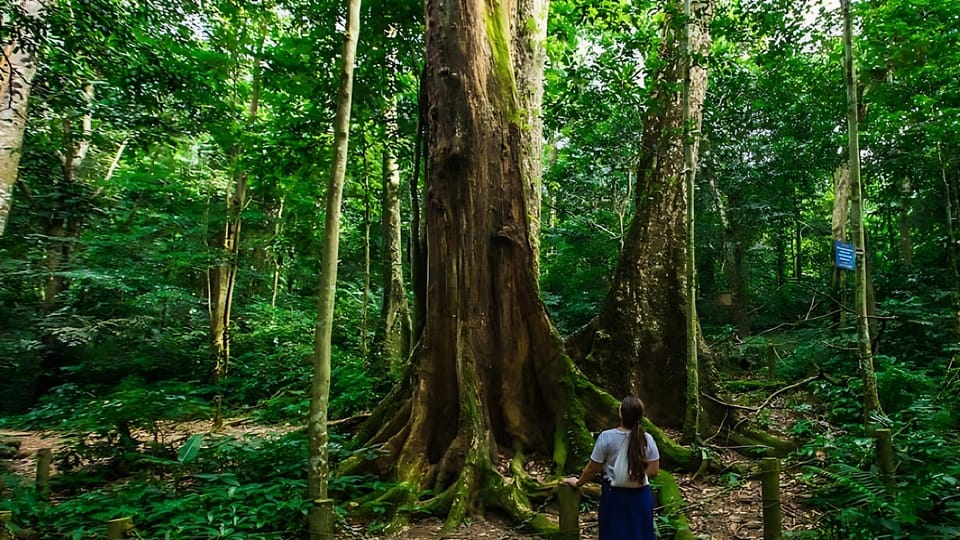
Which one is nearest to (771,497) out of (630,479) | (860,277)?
(630,479)

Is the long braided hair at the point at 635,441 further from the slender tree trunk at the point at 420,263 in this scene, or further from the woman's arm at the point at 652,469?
the slender tree trunk at the point at 420,263

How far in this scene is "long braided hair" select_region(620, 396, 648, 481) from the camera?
132 inches

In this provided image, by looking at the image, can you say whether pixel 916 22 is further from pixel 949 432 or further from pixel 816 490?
pixel 816 490

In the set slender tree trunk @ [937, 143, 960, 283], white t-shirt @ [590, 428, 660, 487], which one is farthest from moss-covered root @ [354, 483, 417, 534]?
slender tree trunk @ [937, 143, 960, 283]

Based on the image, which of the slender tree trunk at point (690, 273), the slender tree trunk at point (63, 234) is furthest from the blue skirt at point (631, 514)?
the slender tree trunk at point (63, 234)

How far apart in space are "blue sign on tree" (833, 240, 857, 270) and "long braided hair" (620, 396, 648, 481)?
8.57 feet

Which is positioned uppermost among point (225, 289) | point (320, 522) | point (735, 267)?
point (735, 267)

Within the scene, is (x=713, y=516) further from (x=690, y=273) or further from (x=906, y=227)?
(x=906, y=227)

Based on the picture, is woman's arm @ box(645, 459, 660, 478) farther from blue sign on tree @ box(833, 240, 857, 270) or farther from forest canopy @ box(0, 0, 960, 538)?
blue sign on tree @ box(833, 240, 857, 270)

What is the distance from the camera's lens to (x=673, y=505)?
180 inches

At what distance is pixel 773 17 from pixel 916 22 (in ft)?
20.1

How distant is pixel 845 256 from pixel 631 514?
10.0 feet

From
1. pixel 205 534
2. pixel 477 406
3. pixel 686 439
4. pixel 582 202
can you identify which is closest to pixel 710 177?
pixel 582 202

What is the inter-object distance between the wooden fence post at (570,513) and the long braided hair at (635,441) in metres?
0.38
